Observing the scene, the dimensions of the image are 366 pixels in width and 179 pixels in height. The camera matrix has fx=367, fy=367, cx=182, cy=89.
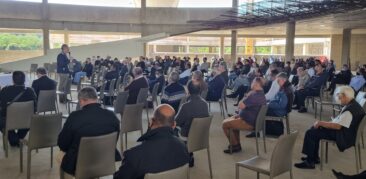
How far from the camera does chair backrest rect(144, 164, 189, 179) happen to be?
7.22 ft

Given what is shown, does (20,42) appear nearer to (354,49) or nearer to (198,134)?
(198,134)

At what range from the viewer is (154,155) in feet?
7.93

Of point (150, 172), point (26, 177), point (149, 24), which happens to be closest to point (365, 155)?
point (150, 172)

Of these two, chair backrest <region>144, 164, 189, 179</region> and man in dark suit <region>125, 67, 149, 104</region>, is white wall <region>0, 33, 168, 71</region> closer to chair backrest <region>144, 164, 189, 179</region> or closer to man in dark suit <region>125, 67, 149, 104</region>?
man in dark suit <region>125, 67, 149, 104</region>

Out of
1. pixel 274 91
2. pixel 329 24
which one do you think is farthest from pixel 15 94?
pixel 329 24

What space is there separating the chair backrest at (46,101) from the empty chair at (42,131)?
2.16 m

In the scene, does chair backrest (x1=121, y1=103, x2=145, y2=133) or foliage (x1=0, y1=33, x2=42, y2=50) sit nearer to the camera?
chair backrest (x1=121, y1=103, x2=145, y2=133)

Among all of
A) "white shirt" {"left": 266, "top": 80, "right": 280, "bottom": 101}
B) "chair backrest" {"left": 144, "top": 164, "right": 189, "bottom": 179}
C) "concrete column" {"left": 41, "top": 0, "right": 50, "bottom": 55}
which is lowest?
"chair backrest" {"left": 144, "top": 164, "right": 189, "bottom": 179}

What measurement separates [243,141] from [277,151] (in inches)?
107

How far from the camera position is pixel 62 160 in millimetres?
3152

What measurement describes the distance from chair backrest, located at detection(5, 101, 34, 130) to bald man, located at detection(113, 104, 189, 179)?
2.53 meters

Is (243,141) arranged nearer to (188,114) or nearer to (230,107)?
(188,114)

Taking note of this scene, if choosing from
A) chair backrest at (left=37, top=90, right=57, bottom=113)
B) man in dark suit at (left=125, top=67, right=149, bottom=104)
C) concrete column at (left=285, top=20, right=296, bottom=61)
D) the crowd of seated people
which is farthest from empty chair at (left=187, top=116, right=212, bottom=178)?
concrete column at (left=285, top=20, right=296, bottom=61)

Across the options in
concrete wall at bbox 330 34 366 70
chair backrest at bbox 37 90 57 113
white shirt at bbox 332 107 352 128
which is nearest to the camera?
white shirt at bbox 332 107 352 128
